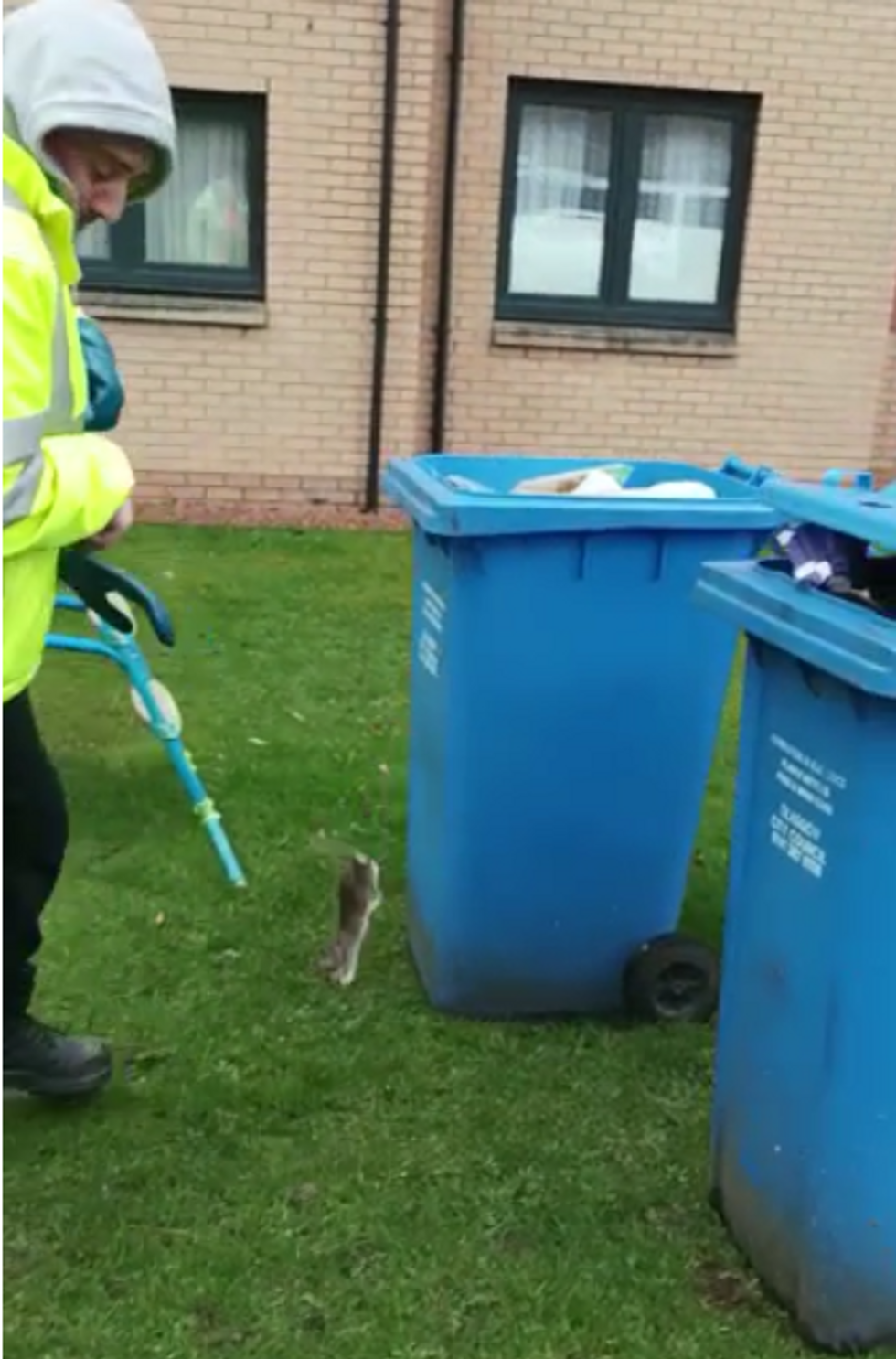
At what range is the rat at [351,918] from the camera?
11.8ft

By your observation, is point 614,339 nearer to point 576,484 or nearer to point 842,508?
point 576,484

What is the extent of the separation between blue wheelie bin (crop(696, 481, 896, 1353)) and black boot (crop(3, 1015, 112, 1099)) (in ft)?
4.31

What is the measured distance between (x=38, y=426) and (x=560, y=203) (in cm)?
771

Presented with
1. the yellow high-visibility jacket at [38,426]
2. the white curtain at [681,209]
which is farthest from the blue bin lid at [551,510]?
the white curtain at [681,209]

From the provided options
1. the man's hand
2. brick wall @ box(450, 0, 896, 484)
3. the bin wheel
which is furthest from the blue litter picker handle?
brick wall @ box(450, 0, 896, 484)

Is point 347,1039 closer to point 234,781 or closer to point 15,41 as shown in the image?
point 234,781

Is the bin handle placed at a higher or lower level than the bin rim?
higher

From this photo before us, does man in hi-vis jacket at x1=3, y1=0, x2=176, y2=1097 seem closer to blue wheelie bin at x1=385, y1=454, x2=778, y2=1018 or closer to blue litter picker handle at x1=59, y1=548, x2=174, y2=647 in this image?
blue litter picker handle at x1=59, y1=548, x2=174, y2=647

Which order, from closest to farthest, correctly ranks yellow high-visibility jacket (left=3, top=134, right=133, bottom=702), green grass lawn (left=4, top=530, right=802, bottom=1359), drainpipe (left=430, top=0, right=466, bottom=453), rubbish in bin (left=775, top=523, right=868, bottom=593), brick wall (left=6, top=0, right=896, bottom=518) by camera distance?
1. yellow high-visibility jacket (left=3, top=134, right=133, bottom=702)
2. rubbish in bin (left=775, top=523, right=868, bottom=593)
3. green grass lawn (left=4, top=530, right=802, bottom=1359)
4. brick wall (left=6, top=0, right=896, bottom=518)
5. drainpipe (left=430, top=0, right=466, bottom=453)

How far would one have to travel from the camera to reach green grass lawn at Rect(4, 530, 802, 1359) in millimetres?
2504

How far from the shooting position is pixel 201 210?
879cm

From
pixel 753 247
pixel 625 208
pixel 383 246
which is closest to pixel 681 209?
pixel 625 208

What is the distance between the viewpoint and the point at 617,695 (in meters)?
3.20

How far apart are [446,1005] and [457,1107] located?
0.37 meters
